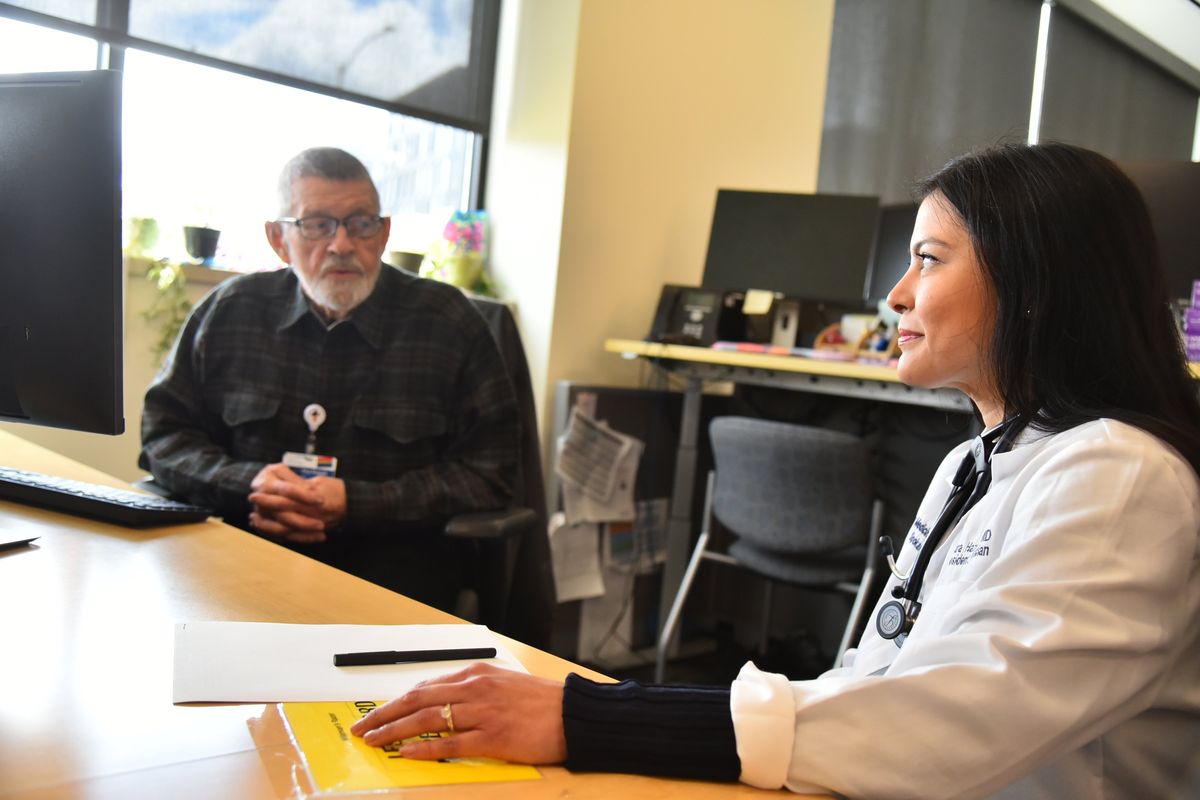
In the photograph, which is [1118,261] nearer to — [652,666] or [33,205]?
[33,205]

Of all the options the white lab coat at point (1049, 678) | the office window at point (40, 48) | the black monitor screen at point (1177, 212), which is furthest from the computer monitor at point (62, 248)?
the black monitor screen at point (1177, 212)

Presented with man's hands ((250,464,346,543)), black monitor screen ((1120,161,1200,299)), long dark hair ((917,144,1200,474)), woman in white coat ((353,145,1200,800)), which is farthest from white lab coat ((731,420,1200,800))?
black monitor screen ((1120,161,1200,299))

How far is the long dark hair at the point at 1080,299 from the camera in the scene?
0.92m

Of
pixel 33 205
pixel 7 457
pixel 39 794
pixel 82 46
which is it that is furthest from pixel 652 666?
pixel 39 794

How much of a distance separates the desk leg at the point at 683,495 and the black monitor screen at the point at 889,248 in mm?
858

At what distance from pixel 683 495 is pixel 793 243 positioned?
925 millimetres

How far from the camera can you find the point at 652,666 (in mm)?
3506

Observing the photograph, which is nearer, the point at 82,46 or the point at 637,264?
the point at 82,46

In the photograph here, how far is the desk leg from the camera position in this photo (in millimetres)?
3184

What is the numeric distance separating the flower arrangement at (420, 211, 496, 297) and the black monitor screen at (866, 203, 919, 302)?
4.46ft

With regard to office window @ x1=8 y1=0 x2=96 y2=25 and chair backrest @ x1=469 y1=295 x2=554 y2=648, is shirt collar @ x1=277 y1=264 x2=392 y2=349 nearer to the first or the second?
chair backrest @ x1=469 y1=295 x2=554 y2=648

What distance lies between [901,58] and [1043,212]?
12.1 feet

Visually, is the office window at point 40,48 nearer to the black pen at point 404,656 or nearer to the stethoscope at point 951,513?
the black pen at point 404,656

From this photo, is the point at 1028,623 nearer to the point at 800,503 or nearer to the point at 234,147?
the point at 800,503
